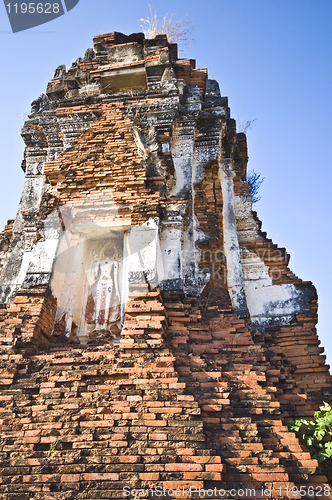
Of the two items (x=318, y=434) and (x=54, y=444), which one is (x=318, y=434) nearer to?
(x=318, y=434)

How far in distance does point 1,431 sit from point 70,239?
2.75m

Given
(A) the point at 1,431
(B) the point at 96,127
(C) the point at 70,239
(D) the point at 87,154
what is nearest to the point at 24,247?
(C) the point at 70,239

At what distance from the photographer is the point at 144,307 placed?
4.72 meters

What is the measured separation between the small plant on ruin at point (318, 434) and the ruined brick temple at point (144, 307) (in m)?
0.21

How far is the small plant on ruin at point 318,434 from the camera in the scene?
3986 mm

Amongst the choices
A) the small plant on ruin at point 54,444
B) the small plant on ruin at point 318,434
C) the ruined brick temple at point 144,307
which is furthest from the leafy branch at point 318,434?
the small plant on ruin at point 54,444

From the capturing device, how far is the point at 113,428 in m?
3.61

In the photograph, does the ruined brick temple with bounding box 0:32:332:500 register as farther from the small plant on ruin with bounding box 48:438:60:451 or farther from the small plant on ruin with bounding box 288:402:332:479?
the small plant on ruin with bounding box 288:402:332:479

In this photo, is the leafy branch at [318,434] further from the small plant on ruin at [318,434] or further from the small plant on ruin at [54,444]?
the small plant on ruin at [54,444]

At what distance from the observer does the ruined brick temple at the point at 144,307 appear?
11.3 feet

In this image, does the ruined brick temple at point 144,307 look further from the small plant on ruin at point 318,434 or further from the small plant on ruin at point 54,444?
the small plant on ruin at point 318,434

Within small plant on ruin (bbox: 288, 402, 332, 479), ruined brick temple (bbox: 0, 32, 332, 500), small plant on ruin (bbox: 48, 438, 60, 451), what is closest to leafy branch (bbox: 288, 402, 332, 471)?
small plant on ruin (bbox: 288, 402, 332, 479)

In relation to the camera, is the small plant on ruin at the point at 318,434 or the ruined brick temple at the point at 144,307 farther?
the small plant on ruin at the point at 318,434

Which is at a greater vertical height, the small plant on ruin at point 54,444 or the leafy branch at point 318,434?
the leafy branch at point 318,434
